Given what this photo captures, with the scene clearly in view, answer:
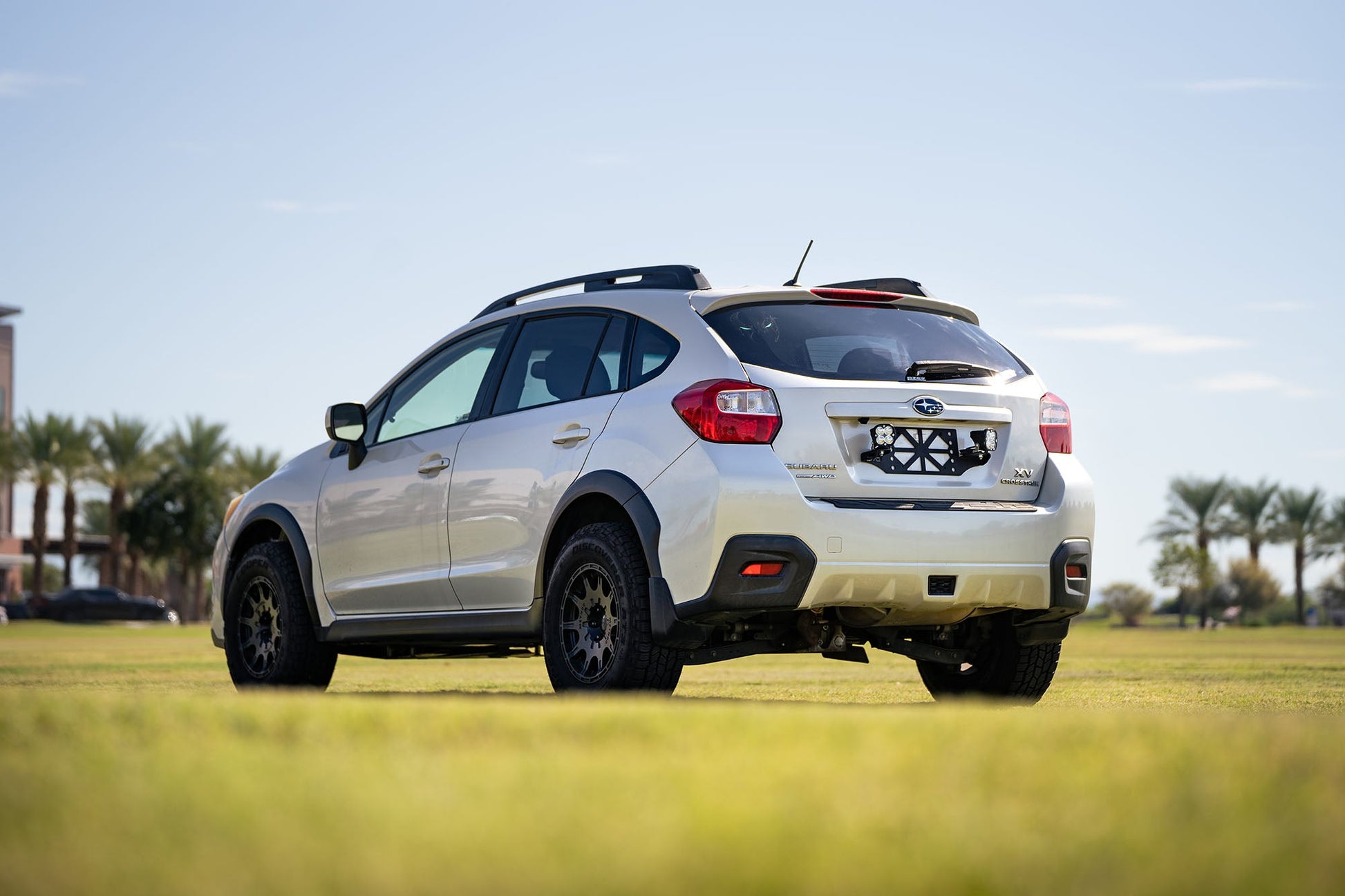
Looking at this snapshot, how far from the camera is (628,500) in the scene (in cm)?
657

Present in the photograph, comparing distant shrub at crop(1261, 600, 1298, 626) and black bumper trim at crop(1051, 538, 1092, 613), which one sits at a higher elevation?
black bumper trim at crop(1051, 538, 1092, 613)

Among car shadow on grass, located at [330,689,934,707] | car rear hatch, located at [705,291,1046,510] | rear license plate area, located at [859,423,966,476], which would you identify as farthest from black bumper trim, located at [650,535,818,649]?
car shadow on grass, located at [330,689,934,707]

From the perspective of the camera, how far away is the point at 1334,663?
542 inches

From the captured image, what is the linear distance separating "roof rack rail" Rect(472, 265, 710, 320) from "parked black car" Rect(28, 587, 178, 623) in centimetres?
5725

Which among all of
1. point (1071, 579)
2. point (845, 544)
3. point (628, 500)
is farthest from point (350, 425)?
point (1071, 579)

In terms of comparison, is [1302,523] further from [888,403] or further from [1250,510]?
[888,403]

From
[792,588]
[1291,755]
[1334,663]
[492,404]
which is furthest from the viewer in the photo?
[1334,663]

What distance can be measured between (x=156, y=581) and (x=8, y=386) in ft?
46.9

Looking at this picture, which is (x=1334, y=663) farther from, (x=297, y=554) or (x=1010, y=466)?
(x=297, y=554)

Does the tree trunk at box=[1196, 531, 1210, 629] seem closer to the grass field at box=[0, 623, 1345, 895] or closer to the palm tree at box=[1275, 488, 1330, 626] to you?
the palm tree at box=[1275, 488, 1330, 626]

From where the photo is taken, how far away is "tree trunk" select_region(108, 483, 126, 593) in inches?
2389

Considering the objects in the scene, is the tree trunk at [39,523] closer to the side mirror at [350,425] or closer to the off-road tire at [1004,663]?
the side mirror at [350,425]

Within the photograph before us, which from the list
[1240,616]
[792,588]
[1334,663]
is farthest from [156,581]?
[792,588]

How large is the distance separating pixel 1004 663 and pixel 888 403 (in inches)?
65.9
